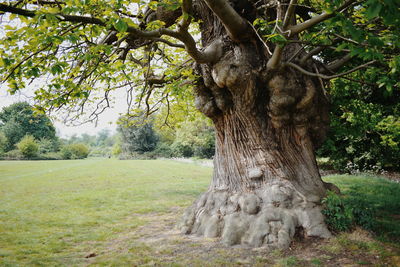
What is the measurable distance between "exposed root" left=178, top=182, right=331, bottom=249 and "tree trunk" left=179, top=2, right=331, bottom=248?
0.02 metres

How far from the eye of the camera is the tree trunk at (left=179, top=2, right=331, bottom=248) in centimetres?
525

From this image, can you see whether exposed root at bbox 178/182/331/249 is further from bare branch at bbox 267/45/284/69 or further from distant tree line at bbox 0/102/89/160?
distant tree line at bbox 0/102/89/160

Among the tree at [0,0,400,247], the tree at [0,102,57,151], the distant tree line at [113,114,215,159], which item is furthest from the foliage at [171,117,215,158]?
the tree at [0,0,400,247]

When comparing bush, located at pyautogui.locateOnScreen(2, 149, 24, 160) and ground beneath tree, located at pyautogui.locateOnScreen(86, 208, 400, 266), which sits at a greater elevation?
bush, located at pyautogui.locateOnScreen(2, 149, 24, 160)

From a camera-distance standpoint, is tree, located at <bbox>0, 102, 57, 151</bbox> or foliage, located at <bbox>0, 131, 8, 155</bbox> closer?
foliage, located at <bbox>0, 131, 8, 155</bbox>

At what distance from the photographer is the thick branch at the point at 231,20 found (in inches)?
167

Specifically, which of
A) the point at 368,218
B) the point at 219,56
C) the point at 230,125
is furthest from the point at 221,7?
the point at 368,218

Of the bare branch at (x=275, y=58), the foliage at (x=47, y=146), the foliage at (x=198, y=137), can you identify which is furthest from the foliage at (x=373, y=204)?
the foliage at (x=47, y=146)

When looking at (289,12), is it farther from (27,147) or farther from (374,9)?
(27,147)

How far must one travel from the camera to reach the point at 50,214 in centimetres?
807

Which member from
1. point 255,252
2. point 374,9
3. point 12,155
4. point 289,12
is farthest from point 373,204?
point 12,155

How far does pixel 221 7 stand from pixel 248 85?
5.49ft

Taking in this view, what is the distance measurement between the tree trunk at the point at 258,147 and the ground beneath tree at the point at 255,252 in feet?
0.84

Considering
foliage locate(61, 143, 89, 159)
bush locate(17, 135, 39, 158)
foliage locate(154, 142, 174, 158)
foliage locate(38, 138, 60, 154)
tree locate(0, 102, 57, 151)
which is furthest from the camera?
foliage locate(61, 143, 89, 159)
